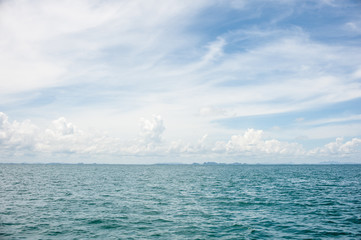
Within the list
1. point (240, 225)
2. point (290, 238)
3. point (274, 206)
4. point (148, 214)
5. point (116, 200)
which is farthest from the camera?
point (116, 200)

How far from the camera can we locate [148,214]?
33406mm

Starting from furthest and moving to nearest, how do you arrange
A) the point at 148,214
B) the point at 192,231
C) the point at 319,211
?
→ the point at 319,211, the point at 148,214, the point at 192,231

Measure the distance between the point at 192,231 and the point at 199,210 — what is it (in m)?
10.0

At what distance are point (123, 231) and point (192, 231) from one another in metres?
7.35

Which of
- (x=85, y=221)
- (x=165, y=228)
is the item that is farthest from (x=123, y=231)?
(x=85, y=221)

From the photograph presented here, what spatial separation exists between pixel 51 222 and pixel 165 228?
1388 cm

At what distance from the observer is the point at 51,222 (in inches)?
1157

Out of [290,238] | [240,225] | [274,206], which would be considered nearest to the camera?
[290,238]

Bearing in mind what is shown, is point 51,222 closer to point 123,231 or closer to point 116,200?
point 123,231

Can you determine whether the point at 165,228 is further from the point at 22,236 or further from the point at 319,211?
the point at 319,211

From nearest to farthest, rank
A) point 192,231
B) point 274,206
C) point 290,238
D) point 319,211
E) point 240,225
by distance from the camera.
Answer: point 290,238
point 192,231
point 240,225
point 319,211
point 274,206

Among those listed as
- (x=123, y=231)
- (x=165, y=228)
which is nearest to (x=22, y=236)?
(x=123, y=231)

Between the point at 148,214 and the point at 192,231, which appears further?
the point at 148,214

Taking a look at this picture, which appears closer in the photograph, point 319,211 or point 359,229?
point 359,229
